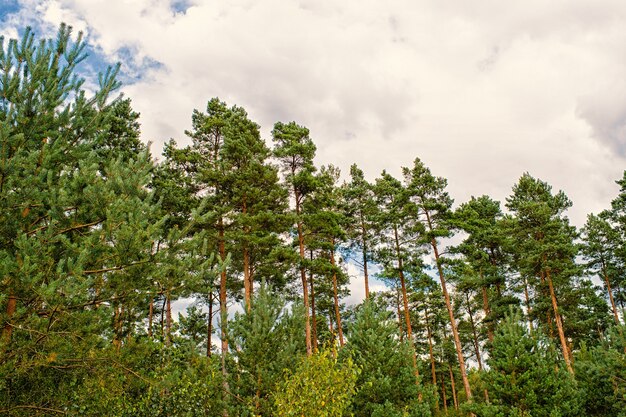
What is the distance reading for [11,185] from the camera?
5906 mm

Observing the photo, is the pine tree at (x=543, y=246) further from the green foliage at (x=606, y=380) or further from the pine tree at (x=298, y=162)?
the pine tree at (x=298, y=162)

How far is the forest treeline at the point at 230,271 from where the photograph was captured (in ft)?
20.3

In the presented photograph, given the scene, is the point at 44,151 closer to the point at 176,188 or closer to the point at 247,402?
the point at 247,402

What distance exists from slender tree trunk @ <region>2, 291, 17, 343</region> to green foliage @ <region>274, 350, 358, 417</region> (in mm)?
5784

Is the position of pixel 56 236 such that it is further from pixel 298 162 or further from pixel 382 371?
pixel 298 162

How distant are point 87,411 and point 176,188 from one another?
14.1 m

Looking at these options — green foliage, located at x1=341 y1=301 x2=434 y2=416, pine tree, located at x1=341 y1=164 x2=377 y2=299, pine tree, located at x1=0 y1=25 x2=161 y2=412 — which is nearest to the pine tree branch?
pine tree, located at x1=0 y1=25 x2=161 y2=412

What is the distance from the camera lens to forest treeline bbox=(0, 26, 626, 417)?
6.20 m

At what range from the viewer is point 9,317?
18.9ft

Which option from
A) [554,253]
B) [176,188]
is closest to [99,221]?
[176,188]

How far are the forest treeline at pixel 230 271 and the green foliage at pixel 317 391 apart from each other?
0.05 metres

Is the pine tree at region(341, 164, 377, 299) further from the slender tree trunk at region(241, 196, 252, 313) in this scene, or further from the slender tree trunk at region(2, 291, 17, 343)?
the slender tree trunk at region(2, 291, 17, 343)

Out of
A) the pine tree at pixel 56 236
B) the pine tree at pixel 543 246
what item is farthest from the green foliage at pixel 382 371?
the pine tree at pixel 543 246

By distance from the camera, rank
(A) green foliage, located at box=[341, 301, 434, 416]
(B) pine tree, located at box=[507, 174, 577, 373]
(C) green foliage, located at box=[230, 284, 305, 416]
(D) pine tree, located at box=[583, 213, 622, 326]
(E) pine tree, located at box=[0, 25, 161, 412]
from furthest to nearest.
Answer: (D) pine tree, located at box=[583, 213, 622, 326]
(B) pine tree, located at box=[507, 174, 577, 373]
(A) green foliage, located at box=[341, 301, 434, 416]
(C) green foliage, located at box=[230, 284, 305, 416]
(E) pine tree, located at box=[0, 25, 161, 412]
